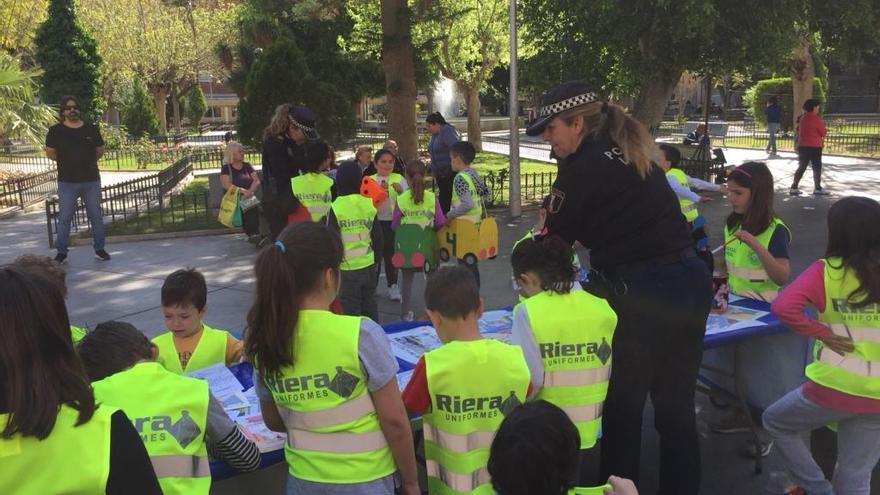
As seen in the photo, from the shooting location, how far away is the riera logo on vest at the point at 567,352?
3.14 metres

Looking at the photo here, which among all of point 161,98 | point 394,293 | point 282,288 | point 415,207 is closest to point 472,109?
Result: point 394,293

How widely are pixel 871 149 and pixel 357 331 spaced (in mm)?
24760

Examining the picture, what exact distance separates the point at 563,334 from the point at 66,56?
2720 centimetres

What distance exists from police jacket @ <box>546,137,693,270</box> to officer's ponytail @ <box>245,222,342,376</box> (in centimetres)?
108


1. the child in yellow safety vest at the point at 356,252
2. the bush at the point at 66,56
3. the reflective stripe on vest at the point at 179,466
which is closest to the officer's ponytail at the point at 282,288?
the reflective stripe on vest at the point at 179,466

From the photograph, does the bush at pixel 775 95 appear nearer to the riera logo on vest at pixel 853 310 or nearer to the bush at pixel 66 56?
the bush at pixel 66 56

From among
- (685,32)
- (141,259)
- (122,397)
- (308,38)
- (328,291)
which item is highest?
(308,38)

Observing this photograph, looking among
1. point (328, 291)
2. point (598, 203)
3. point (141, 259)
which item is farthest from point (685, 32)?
point (328, 291)

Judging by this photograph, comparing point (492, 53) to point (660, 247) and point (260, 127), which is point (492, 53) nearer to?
point (260, 127)

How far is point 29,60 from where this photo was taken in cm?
3044

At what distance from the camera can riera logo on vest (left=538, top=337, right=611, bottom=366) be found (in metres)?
3.14

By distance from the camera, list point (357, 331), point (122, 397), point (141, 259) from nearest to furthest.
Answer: point (122, 397), point (357, 331), point (141, 259)

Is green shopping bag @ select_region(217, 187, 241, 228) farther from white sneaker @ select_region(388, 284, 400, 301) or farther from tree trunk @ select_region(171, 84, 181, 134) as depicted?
tree trunk @ select_region(171, 84, 181, 134)

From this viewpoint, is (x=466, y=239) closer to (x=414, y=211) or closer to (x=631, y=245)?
(x=414, y=211)
